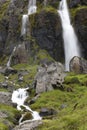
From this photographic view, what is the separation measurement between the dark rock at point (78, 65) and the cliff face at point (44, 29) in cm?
1982

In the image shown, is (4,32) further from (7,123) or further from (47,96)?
(7,123)

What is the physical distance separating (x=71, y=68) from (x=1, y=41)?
154 ft

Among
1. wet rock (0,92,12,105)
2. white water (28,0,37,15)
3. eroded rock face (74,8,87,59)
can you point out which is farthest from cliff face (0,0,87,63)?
wet rock (0,92,12,105)

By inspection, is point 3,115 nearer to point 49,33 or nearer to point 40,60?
point 40,60

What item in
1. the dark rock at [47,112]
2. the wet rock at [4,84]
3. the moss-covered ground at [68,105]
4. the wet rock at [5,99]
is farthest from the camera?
the wet rock at [4,84]

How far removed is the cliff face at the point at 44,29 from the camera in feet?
413

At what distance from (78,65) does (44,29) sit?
32.1 m

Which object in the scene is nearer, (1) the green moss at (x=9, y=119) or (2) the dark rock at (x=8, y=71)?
(1) the green moss at (x=9, y=119)

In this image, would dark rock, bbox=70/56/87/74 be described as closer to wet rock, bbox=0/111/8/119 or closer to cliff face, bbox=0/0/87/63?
cliff face, bbox=0/0/87/63

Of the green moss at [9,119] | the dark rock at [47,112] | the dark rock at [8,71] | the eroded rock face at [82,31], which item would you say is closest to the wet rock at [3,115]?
the green moss at [9,119]

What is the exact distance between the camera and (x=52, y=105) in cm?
6650

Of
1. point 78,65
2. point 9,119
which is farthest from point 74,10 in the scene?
point 9,119

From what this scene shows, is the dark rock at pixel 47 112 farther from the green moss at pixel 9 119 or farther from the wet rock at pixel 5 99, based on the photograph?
the wet rock at pixel 5 99

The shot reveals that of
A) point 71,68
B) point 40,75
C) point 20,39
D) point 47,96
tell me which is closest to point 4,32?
point 20,39
